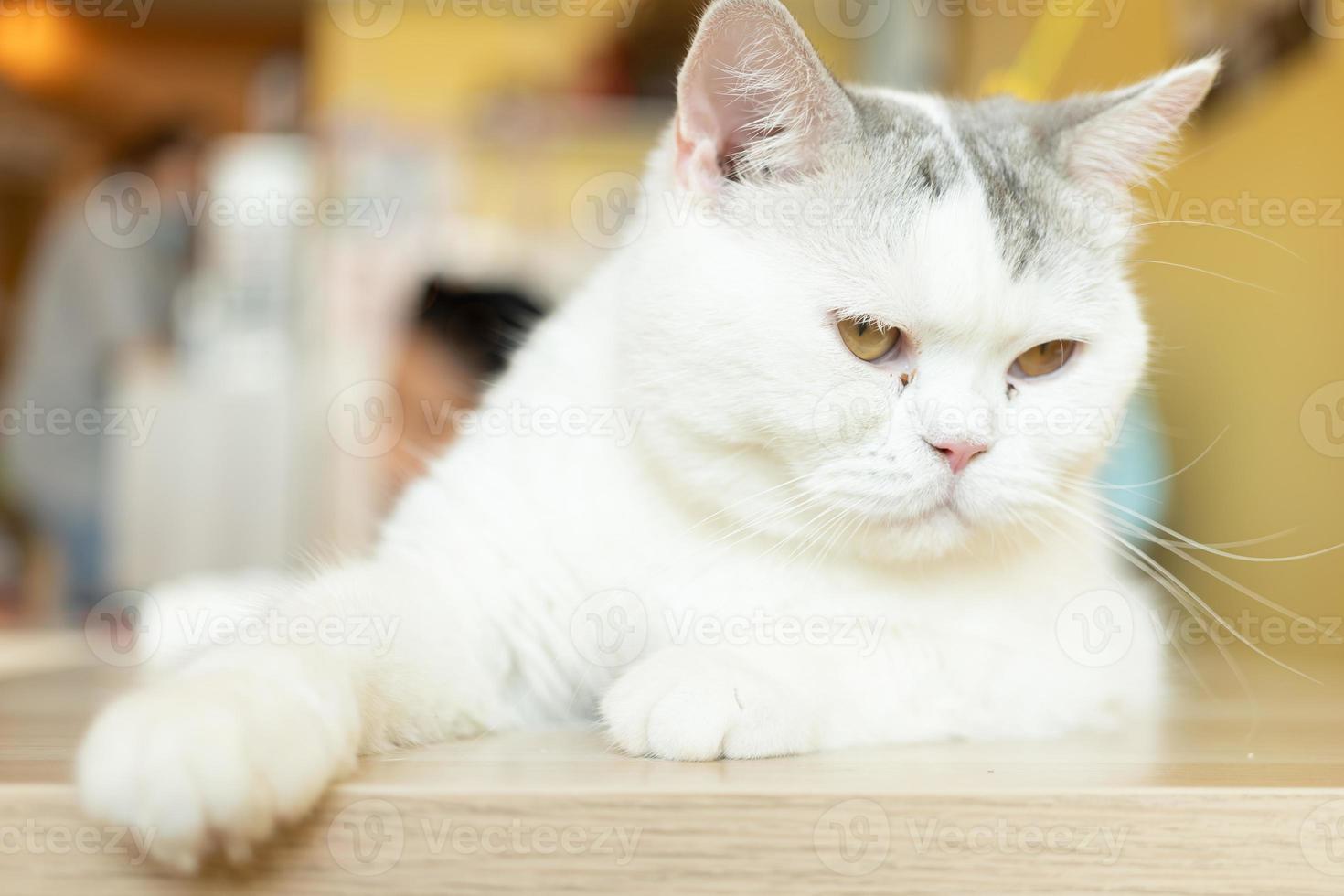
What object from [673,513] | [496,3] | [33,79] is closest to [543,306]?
[496,3]

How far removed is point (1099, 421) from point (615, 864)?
698mm

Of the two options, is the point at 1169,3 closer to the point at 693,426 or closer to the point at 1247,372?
the point at 1247,372

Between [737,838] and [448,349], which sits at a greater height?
[448,349]

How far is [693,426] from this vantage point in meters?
1.08
